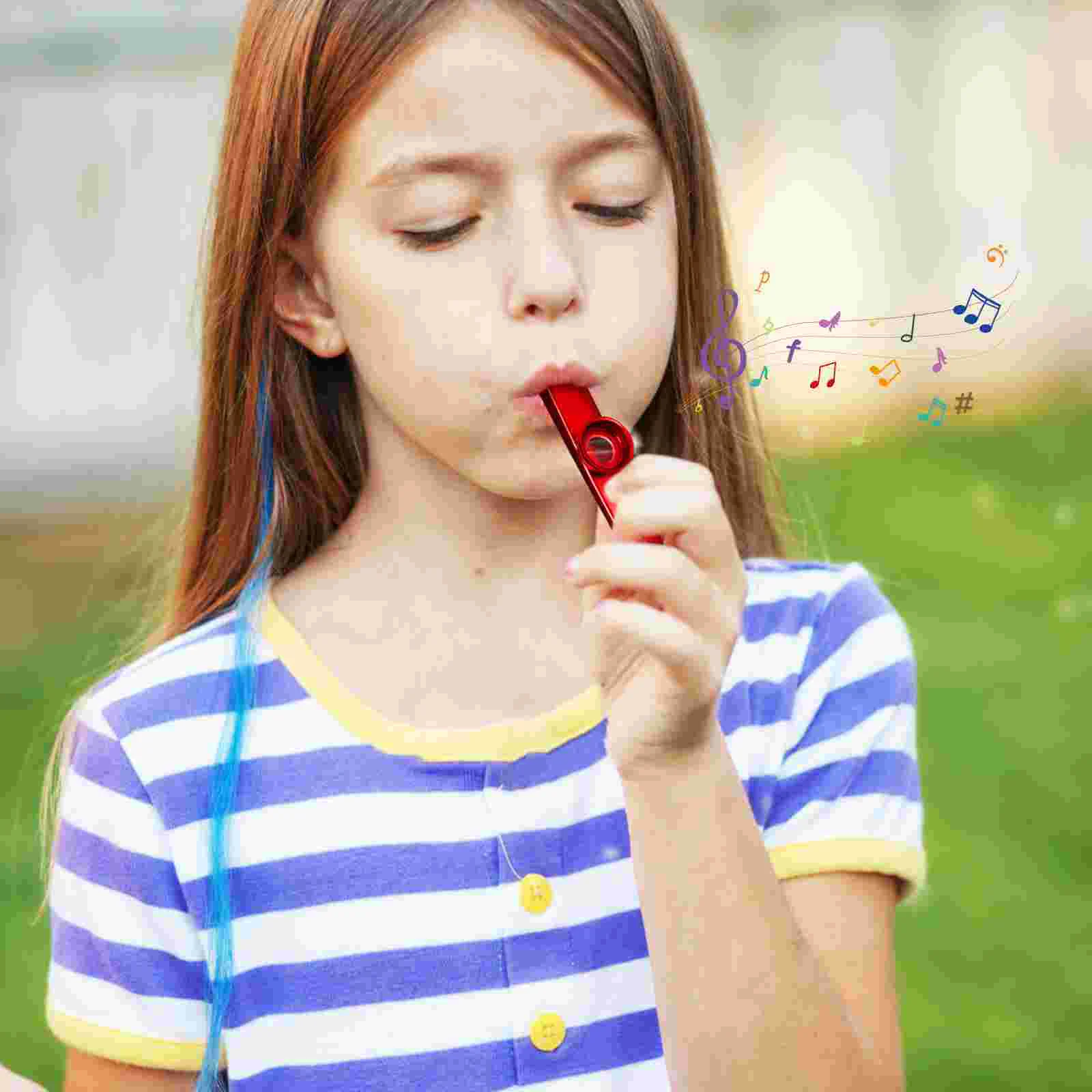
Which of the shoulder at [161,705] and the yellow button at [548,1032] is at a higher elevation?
the shoulder at [161,705]

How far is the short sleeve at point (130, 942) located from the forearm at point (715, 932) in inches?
8.6

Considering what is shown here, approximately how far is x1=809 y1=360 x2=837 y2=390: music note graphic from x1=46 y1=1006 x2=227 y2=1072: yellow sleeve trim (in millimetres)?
375

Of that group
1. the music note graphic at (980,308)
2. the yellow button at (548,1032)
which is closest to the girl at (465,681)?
the yellow button at (548,1032)

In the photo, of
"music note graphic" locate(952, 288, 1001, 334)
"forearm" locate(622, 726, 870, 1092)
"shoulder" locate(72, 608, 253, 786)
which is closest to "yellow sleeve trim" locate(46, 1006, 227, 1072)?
"shoulder" locate(72, 608, 253, 786)

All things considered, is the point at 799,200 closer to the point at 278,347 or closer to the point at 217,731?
the point at 278,347

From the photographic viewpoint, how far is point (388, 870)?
72 centimetres

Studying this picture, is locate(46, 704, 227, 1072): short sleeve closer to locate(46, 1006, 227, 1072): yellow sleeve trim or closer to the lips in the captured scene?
locate(46, 1006, 227, 1072): yellow sleeve trim

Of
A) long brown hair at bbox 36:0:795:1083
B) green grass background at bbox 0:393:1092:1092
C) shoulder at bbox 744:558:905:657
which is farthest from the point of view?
green grass background at bbox 0:393:1092:1092

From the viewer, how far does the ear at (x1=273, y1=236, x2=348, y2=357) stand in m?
0.75

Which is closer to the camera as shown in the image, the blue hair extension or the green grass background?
the blue hair extension

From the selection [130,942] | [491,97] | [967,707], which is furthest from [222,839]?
[967,707]

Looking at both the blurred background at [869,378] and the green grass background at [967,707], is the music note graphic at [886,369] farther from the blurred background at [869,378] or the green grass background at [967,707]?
the green grass background at [967,707]

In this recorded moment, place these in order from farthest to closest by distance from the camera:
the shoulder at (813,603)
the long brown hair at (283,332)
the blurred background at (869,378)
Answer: the blurred background at (869,378)
the shoulder at (813,603)
the long brown hair at (283,332)

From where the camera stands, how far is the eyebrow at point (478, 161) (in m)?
0.65
